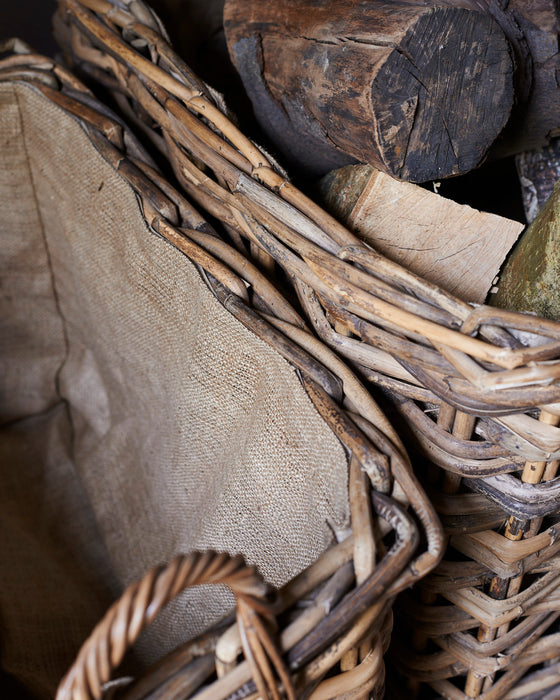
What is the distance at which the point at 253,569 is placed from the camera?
16.1 inches

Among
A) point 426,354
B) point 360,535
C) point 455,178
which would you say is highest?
point 455,178

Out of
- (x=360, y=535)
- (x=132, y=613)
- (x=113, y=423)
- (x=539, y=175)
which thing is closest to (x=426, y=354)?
(x=360, y=535)

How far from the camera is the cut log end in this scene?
0.52 metres

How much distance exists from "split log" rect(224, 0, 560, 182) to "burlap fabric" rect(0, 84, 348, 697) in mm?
188

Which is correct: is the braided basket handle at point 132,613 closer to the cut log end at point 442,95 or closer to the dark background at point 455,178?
the cut log end at point 442,95

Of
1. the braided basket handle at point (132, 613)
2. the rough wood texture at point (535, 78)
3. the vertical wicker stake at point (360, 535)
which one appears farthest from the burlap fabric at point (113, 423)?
the rough wood texture at point (535, 78)

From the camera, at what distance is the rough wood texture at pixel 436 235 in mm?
579

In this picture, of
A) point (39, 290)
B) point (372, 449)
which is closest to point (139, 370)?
point (39, 290)

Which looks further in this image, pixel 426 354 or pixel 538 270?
pixel 538 270

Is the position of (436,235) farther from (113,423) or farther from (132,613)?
(113,423)

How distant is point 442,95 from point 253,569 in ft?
1.29

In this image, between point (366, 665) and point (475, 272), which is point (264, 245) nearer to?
point (475, 272)

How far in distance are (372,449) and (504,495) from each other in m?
0.14

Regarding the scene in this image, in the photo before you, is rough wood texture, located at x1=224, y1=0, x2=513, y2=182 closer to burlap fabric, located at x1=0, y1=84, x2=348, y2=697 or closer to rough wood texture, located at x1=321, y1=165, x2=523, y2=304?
rough wood texture, located at x1=321, y1=165, x2=523, y2=304
